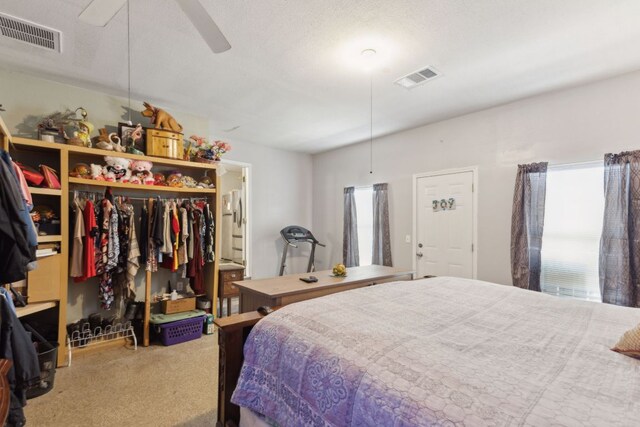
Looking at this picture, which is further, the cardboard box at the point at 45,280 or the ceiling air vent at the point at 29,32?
the cardboard box at the point at 45,280

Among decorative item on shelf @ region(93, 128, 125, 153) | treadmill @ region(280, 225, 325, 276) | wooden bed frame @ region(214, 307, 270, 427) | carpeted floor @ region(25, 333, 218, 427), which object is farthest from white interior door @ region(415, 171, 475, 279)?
decorative item on shelf @ region(93, 128, 125, 153)

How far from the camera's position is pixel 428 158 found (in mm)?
4219

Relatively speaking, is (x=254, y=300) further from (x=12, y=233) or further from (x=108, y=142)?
(x=108, y=142)

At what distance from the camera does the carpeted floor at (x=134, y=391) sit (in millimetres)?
1945

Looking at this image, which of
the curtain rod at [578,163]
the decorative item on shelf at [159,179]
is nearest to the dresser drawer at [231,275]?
the decorative item on shelf at [159,179]

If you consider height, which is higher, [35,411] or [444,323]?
[444,323]

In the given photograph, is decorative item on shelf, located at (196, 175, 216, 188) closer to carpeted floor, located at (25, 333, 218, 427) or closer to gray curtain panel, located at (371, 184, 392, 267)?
carpeted floor, located at (25, 333, 218, 427)

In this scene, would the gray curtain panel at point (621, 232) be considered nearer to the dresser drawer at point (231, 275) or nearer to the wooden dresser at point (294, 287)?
the wooden dresser at point (294, 287)

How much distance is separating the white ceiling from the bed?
1.87 m

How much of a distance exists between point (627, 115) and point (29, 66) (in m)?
5.49

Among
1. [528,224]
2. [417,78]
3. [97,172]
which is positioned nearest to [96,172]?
[97,172]

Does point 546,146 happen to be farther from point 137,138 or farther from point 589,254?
point 137,138

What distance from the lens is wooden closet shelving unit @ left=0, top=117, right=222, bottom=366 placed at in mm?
2523

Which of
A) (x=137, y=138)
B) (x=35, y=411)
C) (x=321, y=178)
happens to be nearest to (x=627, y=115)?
(x=321, y=178)
